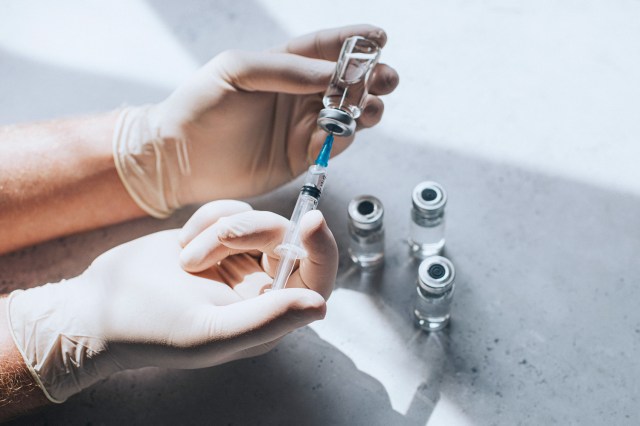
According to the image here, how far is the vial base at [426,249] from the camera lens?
1.56m

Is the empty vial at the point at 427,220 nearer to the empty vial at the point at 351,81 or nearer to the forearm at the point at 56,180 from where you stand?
the empty vial at the point at 351,81

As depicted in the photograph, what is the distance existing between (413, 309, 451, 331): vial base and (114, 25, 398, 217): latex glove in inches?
Answer: 18.2

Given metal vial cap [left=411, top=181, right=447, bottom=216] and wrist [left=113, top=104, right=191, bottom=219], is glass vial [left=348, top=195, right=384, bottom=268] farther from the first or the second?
wrist [left=113, top=104, right=191, bottom=219]

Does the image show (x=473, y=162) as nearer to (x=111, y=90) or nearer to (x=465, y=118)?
(x=465, y=118)

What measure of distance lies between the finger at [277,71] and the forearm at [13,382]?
74 cm

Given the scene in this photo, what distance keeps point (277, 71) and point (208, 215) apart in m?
0.37

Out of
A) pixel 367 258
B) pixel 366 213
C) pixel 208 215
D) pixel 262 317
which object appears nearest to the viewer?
pixel 262 317

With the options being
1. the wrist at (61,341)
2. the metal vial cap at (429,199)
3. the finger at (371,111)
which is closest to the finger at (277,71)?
the finger at (371,111)

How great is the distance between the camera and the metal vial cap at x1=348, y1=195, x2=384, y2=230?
1.42m

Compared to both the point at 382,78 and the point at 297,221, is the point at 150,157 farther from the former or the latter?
the point at 382,78

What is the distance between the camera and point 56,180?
1480 millimetres

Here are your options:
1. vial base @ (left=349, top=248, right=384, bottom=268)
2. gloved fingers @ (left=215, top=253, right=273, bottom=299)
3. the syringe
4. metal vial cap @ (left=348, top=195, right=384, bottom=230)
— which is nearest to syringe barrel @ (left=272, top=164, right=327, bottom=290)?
the syringe

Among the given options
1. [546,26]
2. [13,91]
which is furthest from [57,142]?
[546,26]

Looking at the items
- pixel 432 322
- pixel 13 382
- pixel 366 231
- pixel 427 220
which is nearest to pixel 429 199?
pixel 427 220
